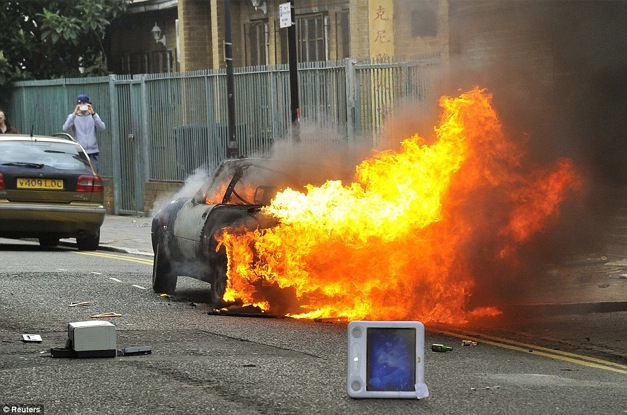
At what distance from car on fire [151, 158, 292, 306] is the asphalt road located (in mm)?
346

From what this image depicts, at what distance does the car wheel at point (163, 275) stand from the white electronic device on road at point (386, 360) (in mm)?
5782

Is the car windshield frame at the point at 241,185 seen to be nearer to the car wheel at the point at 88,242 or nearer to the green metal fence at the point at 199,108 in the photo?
the green metal fence at the point at 199,108

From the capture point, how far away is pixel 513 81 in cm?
1320

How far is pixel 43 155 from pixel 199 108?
678 cm

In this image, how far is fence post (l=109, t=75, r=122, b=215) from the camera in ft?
90.6

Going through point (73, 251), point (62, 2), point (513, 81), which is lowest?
point (73, 251)

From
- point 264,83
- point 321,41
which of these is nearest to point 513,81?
point 264,83

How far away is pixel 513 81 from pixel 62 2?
21027 millimetres

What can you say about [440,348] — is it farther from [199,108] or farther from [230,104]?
[199,108]

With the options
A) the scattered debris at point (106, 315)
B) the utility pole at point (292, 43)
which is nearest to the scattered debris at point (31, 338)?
the scattered debris at point (106, 315)

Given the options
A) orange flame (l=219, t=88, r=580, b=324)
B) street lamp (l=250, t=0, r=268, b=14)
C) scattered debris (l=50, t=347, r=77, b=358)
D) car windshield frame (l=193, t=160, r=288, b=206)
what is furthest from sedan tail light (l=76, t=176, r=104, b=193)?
street lamp (l=250, t=0, r=268, b=14)

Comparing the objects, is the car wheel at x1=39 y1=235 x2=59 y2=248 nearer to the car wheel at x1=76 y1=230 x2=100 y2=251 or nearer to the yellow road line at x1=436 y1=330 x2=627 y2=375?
the car wheel at x1=76 y1=230 x2=100 y2=251

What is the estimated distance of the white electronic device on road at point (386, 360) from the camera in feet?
26.7

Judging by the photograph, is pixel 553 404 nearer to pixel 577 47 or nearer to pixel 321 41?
pixel 577 47
